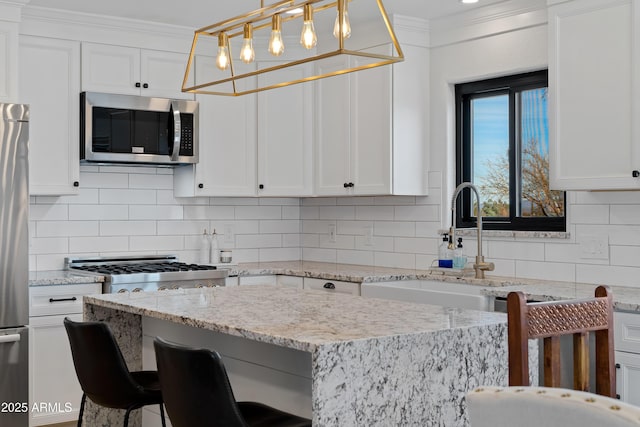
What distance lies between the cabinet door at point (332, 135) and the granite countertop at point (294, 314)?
203cm

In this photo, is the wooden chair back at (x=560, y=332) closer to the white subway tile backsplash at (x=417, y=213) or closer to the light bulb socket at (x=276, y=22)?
the light bulb socket at (x=276, y=22)

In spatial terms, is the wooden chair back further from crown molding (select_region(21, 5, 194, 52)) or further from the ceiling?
crown molding (select_region(21, 5, 194, 52))

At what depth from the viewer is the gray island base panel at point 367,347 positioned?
6.96ft

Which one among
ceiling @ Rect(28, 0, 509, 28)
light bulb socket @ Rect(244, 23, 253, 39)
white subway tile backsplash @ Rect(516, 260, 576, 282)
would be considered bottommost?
white subway tile backsplash @ Rect(516, 260, 576, 282)

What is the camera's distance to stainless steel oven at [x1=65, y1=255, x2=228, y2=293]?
4621 mm

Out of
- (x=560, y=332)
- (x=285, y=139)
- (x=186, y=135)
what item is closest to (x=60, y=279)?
(x=186, y=135)

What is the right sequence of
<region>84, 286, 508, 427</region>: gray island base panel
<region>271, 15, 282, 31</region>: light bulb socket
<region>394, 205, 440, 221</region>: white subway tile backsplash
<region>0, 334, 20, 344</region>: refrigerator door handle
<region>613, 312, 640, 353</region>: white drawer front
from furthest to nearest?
<region>394, 205, 440, 221</region>: white subway tile backsplash, <region>0, 334, 20, 344</region>: refrigerator door handle, <region>613, 312, 640, 353</region>: white drawer front, <region>271, 15, 282, 31</region>: light bulb socket, <region>84, 286, 508, 427</region>: gray island base panel

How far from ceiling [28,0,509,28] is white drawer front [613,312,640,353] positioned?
2.14 meters

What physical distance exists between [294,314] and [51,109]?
2789 mm

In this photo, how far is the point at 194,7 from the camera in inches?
190

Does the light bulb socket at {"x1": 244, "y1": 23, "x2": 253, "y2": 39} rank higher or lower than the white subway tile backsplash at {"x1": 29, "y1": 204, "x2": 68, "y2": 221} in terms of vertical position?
higher

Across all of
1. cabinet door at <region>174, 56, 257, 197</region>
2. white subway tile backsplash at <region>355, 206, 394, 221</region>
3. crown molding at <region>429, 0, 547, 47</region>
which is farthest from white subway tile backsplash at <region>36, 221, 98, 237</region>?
crown molding at <region>429, 0, 547, 47</region>

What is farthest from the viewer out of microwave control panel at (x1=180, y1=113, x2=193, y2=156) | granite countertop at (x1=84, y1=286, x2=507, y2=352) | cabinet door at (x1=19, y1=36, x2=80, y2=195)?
microwave control panel at (x1=180, y1=113, x2=193, y2=156)

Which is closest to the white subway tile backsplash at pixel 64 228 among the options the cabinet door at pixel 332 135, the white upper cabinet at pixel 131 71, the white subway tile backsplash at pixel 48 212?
the white subway tile backsplash at pixel 48 212
